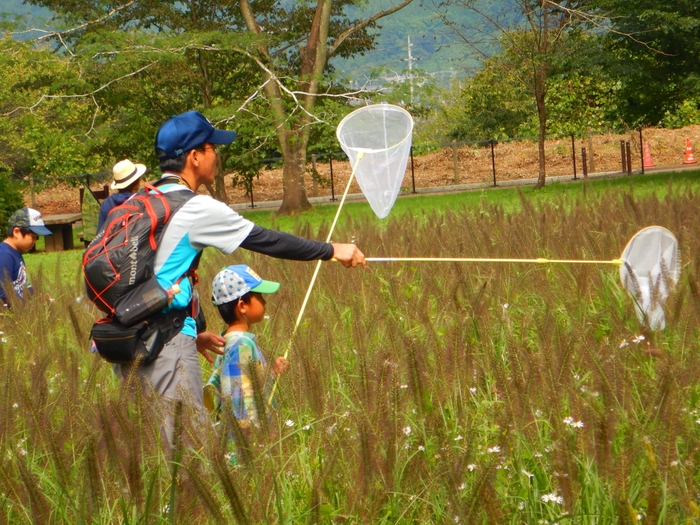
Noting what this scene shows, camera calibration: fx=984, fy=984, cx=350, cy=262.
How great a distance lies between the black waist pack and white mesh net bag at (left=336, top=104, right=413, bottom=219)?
3.01 metres

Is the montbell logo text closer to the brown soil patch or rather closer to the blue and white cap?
the blue and white cap

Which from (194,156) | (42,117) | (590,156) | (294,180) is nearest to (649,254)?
(194,156)

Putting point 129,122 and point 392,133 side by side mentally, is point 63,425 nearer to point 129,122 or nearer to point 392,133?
point 392,133

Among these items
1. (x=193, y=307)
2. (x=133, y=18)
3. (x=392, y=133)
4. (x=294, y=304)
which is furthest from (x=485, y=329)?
(x=133, y=18)

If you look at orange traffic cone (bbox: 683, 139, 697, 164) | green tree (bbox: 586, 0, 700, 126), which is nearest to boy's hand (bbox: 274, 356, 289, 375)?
green tree (bbox: 586, 0, 700, 126)

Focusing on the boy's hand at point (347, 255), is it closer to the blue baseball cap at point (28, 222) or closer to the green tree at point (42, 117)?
the blue baseball cap at point (28, 222)

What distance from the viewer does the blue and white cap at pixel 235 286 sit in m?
3.93

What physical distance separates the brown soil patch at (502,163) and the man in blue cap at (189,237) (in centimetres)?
2755

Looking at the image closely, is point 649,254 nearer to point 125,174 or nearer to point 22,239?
point 125,174

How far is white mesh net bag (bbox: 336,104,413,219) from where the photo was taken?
6.70 metres

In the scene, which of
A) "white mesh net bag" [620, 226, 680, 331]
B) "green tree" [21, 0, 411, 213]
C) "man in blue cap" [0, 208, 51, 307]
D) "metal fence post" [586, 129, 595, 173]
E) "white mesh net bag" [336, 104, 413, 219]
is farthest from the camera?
"metal fence post" [586, 129, 595, 173]

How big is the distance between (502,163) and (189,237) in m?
32.6

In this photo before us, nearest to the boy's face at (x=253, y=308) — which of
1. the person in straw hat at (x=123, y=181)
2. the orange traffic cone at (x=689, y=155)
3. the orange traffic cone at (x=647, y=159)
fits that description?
the person in straw hat at (x=123, y=181)

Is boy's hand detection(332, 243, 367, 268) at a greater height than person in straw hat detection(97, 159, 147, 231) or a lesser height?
lesser
